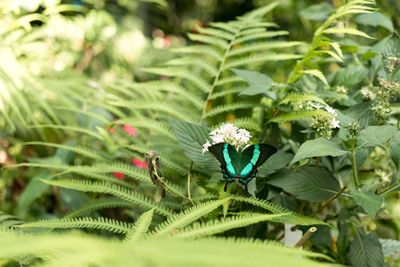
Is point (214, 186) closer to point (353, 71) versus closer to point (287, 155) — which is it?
point (287, 155)

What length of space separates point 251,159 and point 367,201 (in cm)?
19

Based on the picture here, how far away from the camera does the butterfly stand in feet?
2.57

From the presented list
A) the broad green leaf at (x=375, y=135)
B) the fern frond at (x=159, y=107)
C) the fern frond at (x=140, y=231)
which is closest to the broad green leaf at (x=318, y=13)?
the fern frond at (x=159, y=107)

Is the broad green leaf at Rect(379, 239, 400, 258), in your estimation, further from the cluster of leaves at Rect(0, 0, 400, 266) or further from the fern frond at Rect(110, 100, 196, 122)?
the fern frond at Rect(110, 100, 196, 122)

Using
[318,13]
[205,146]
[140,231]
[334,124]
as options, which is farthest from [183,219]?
[318,13]

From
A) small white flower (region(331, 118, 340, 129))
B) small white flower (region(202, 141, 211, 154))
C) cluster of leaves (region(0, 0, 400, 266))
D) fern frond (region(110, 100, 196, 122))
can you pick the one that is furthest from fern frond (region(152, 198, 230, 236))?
fern frond (region(110, 100, 196, 122))

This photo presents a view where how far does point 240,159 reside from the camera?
2.58 feet

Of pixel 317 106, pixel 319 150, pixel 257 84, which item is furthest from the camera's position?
pixel 257 84

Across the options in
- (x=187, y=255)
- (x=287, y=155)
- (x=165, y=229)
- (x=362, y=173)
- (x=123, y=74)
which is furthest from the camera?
(x=123, y=74)

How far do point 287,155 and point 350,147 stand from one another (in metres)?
0.12

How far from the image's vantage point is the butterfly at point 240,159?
783 millimetres

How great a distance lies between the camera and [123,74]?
2227mm

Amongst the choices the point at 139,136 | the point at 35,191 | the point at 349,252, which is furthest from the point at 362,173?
the point at 35,191

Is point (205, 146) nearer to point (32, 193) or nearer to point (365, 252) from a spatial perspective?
point (365, 252)
